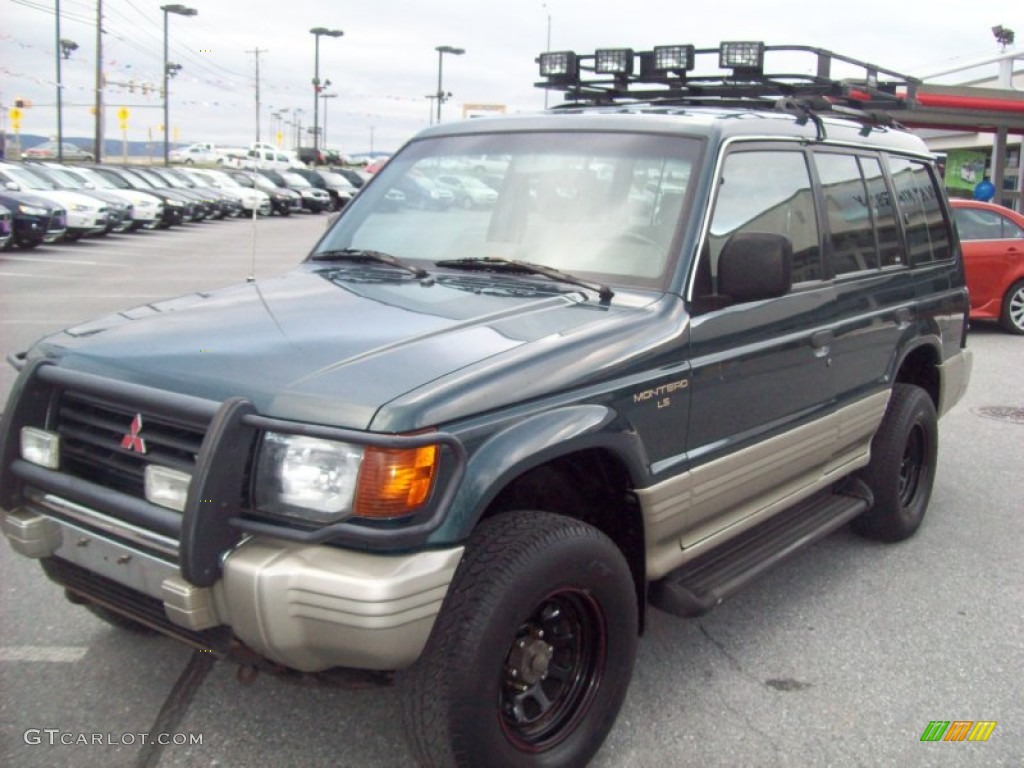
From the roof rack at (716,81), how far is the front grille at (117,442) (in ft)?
9.00

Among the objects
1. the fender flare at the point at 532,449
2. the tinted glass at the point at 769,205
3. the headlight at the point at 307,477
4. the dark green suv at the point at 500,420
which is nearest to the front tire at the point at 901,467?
the dark green suv at the point at 500,420

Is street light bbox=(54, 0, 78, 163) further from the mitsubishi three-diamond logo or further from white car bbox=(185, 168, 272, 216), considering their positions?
the mitsubishi three-diamond logo

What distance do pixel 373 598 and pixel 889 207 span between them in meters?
3.57

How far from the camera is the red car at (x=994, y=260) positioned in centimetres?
1228

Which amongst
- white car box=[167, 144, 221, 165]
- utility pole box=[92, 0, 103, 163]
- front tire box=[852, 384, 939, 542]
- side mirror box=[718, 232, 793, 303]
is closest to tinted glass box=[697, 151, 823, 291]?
side mirror box=[718, 232, 793, 303]

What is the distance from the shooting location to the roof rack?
485cm

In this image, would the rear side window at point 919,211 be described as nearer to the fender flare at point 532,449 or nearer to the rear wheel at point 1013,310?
the fender flare at point 532,449

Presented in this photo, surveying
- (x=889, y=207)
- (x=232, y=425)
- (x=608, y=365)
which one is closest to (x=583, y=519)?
(x=608, y=365)

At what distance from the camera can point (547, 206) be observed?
3.90m

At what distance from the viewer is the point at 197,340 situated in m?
3.04

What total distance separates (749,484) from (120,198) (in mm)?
25756

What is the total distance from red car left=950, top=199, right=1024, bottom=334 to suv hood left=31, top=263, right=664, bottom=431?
10.2 meters

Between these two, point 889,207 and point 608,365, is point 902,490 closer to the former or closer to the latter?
point 889,207

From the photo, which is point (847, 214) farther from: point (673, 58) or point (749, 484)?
point (749, 484)
